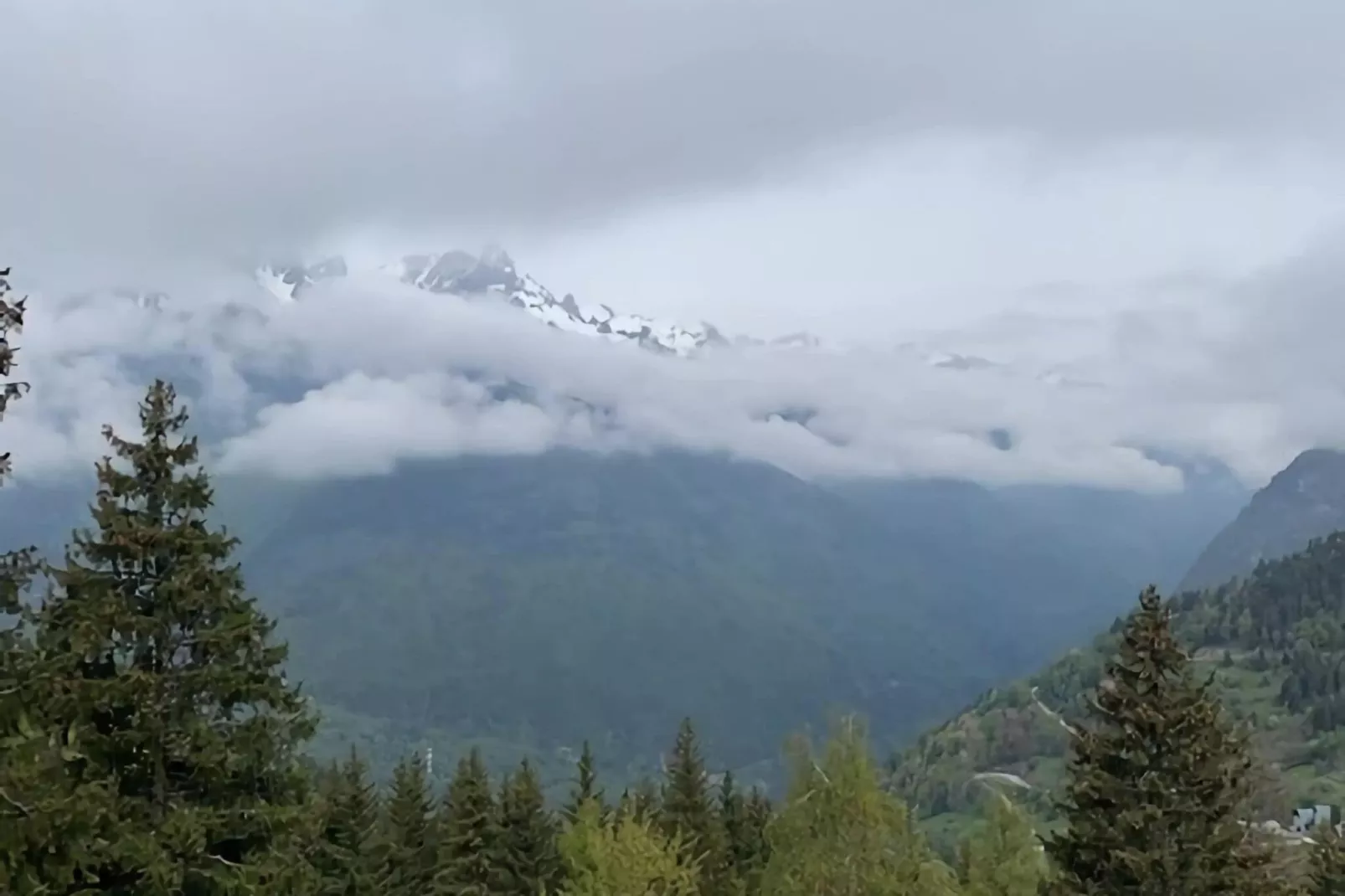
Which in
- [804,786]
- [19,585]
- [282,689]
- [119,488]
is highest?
[119,488]

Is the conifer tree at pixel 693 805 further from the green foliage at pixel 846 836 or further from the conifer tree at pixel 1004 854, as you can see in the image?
the green foliage at pixel 846 836

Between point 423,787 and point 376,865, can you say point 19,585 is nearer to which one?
point 376,865

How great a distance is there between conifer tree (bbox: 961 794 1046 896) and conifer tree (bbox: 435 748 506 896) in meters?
21.2

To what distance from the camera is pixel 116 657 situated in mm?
20469

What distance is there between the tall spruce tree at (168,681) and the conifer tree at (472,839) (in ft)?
119

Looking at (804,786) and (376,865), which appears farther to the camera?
(376,865)

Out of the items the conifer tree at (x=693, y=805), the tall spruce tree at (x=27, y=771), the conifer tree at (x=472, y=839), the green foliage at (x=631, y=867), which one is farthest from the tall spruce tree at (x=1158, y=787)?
the conifer tree at (x=693, y=805)

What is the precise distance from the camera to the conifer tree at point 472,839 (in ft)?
183

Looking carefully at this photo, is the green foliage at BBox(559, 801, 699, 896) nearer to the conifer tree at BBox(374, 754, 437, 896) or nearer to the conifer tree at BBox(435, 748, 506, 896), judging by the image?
the conifer tree at BBox(435, 748, 506, 896)

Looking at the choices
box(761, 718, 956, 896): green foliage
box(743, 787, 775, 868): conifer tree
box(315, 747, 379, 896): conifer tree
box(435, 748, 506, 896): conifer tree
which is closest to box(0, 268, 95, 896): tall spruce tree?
box(761, 718, 956, 896): green foliage

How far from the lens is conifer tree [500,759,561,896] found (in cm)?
5862

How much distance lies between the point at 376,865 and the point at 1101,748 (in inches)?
1691

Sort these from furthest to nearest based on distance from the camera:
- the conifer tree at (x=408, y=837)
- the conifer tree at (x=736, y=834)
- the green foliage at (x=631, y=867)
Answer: the conifer tree at (x=736, y=834)
the conifer tree at (x=408, y=837)
the green foliage at (x=631, y=867)

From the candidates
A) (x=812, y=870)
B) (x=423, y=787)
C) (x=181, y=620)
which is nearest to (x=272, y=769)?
(x=181, y=620)
